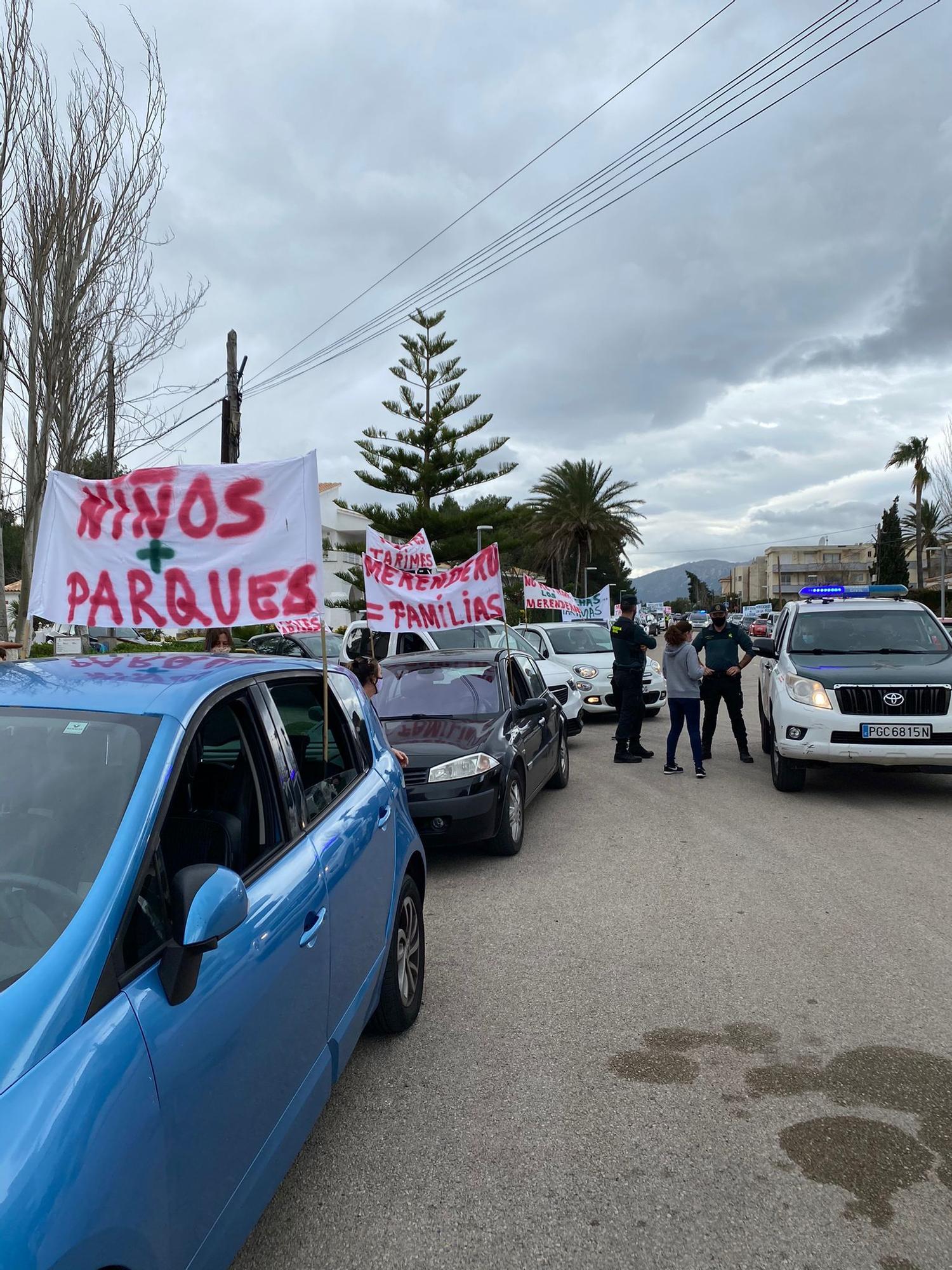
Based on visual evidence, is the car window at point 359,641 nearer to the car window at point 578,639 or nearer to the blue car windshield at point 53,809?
the car window at point 578,639

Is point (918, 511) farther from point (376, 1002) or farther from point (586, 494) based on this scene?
point (376, 1002)

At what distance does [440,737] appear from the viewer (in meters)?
6.94

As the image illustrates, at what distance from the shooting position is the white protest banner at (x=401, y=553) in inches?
380

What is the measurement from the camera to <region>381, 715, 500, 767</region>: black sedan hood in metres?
6.57

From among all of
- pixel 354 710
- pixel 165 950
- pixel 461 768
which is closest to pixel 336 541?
pixel 461 768

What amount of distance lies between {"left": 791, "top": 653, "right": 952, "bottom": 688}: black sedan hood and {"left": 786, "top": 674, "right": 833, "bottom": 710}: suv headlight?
0.20 feet

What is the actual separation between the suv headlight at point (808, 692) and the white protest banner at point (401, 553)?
4135 millimetres

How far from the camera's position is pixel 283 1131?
235 cm

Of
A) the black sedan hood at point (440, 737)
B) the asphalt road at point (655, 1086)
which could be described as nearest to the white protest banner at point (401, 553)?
the black sedan hood at point (440, 737)

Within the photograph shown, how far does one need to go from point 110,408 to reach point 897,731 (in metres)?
12.4

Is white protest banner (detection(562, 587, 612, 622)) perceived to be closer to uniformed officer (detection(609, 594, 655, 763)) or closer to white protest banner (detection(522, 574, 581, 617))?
white protest banner (detection(522, 574, 581, 617))

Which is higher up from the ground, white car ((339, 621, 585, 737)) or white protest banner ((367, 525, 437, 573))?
white protest banner ((367, 525, 437, 573))

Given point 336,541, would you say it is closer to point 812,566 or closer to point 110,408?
point 110,408

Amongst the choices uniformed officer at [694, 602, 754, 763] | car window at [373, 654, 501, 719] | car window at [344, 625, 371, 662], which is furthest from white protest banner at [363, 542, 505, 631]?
car window at [344, 625, 371, 662]
